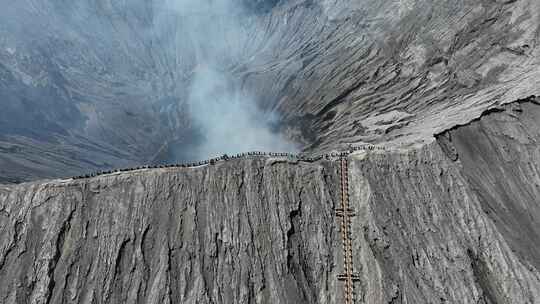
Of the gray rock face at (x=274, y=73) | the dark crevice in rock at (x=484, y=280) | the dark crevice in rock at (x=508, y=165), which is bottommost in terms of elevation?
the dark crevice in rock at (x=484, y=280)

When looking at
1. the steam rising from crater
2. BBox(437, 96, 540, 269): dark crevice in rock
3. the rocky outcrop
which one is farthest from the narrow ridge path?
the steam rising from crater

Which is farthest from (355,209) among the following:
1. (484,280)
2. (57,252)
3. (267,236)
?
(57,252)

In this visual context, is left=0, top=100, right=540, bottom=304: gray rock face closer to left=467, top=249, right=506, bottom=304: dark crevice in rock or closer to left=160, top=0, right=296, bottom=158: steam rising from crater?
left=467, top=249, right=506, bottom=304: dark crevice in rock

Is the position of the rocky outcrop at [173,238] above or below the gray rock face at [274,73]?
below

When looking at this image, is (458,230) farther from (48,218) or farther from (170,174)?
(48,218)

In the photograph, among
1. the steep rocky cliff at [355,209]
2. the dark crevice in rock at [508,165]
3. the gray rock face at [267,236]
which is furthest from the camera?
the dark crevice in rock at [508,165]

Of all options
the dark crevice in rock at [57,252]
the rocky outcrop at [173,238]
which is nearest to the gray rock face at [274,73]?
the rocky outcrop at [173,238]

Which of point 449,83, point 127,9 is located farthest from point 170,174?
point 127,9

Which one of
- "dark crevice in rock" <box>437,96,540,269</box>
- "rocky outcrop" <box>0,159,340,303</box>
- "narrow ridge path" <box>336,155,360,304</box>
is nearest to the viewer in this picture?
"rocky outcrop" <box>0,159,340,303</box>

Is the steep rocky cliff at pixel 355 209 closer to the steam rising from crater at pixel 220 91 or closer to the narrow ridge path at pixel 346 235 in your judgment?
the narrow ridge path at pixel 346 235

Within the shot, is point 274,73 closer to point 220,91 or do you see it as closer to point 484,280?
point 220,91

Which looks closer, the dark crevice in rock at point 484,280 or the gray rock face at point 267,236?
the gray rock face at point 267,236
